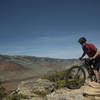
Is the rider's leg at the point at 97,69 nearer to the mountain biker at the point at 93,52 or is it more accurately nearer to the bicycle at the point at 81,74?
the mountain biker at the point at 93,52

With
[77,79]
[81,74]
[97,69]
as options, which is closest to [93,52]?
[97,69]

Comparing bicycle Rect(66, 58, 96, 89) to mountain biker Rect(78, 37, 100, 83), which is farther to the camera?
bicycle Rect(66, 58, 96, 89)

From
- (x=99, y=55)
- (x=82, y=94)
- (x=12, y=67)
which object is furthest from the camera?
(x=12, y=67)

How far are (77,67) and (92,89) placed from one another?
3.61ft

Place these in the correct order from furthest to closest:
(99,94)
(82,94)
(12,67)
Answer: (12,67), (82,94), (99,94)

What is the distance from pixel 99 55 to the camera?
5.66 meters

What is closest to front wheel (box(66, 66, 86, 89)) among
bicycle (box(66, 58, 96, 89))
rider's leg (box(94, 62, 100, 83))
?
bicycle (box(66, 58, 96, 89))

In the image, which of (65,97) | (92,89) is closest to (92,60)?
(92,89)

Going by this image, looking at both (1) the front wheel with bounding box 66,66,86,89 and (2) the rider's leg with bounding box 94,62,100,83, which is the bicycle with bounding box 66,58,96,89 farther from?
(2) the rider's leg with bounding box 94,62,100,83

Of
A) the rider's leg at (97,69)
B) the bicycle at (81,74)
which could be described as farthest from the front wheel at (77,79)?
the rider's leg at (97,69)

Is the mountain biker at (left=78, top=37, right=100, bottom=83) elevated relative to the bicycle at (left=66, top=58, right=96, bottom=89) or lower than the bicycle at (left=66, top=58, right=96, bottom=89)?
elevated

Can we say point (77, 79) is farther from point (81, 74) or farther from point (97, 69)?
point (97, 69)

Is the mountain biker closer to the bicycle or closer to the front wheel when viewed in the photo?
the bicycle

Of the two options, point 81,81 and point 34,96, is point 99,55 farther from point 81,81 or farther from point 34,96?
point 34,96
